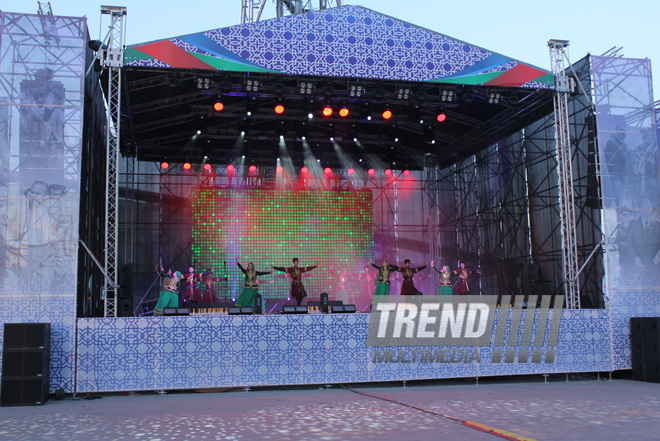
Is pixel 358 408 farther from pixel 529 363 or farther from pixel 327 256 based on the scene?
pixel 327 256

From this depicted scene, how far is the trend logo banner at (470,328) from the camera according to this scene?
853 cm

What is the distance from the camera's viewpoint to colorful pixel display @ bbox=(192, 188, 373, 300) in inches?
654

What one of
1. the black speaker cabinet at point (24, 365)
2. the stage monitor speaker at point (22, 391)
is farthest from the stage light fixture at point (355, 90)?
the stage monitor speaker at point (22, 391)

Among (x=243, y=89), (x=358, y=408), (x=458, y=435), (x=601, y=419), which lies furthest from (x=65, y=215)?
(x=601, y=419)

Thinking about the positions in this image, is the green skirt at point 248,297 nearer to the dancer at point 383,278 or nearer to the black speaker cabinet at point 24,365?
the dancer at point 383,278

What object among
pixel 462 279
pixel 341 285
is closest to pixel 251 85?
pixel 462 279

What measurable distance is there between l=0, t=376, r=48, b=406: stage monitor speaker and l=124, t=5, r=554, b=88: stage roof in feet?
16.0

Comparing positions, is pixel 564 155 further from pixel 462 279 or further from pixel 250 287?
pixel 250 287

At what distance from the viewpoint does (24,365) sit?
721 cm

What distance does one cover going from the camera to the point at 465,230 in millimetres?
17516

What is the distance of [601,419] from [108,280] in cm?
672

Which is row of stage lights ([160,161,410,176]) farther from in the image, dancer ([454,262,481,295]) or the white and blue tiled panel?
the white and blue tiled panel

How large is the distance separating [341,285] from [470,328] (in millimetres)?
8465

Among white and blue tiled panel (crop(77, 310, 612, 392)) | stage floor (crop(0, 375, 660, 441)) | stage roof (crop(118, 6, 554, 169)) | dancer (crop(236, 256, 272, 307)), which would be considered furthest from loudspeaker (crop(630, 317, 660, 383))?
dancer (crop(236, 256, 272, 307))
